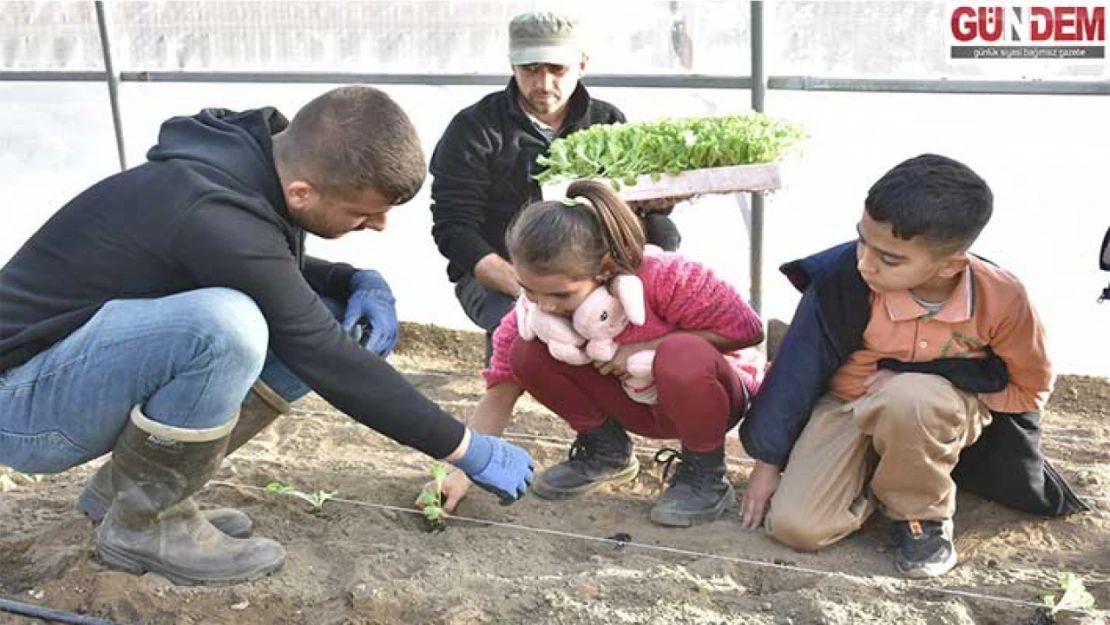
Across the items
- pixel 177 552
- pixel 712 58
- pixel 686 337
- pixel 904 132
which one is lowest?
pixel 177 552

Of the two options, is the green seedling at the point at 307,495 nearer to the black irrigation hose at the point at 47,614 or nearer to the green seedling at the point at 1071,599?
the black irrigation hose at the point at 47,614

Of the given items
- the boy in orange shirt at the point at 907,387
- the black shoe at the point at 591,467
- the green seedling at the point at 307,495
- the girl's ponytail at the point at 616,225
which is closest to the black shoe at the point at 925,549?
the boy in orange shirt at the point at 907,387

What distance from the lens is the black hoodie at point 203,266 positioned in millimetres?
2268

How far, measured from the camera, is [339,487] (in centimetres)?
306

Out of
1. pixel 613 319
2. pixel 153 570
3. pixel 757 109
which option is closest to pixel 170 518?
pixel 153 570

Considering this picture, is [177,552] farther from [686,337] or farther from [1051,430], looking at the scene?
[1051,430]

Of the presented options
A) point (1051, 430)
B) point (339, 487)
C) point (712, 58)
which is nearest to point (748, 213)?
point (712, 58)

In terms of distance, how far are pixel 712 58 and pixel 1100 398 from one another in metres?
1.66

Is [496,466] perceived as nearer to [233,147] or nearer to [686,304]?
[686,304]

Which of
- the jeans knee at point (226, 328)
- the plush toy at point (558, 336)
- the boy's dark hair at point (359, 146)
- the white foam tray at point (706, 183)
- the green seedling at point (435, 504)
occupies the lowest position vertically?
the green seedling at point (435, 504)

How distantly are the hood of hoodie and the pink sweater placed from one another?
891mm

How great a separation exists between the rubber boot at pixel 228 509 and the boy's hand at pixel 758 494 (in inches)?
42.5

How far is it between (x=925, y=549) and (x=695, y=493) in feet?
1.76

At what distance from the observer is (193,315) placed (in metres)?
2.27
